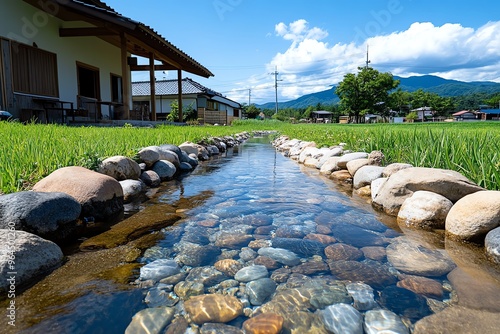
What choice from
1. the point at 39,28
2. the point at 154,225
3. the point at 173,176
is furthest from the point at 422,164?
the point at 39,28

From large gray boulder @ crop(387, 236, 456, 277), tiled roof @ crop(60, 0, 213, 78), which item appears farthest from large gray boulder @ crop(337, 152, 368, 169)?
tiled roof @ crop(60, 0, 213, 78)

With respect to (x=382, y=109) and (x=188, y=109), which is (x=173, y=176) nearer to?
(x=188, y=109)

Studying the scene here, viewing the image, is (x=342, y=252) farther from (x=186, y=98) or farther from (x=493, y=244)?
(x=186, y=98)

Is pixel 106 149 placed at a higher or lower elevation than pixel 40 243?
higher

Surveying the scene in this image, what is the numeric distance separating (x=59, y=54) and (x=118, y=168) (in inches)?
311

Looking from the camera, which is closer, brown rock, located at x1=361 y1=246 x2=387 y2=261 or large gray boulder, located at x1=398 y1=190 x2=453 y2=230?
brown rock, located at x1=361 y1=246 x2=387 y2=261

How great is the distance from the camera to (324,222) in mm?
2916

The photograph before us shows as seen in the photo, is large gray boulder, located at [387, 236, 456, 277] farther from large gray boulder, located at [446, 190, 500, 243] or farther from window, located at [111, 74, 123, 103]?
window, located at [111, 74, 123, 103]

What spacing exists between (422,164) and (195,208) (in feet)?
9.00

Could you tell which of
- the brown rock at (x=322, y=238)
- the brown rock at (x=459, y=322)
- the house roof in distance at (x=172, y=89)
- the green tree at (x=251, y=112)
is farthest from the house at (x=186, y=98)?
the green tree at (x=251, y=112)

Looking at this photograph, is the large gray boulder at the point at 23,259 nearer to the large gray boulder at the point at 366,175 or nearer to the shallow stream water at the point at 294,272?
the shallow stream water at the point at 294,272

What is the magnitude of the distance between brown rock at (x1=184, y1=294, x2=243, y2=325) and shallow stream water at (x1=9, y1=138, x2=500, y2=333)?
0.04m

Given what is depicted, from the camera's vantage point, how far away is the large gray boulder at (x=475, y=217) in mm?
2232

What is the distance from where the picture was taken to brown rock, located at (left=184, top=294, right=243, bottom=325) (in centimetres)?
151
